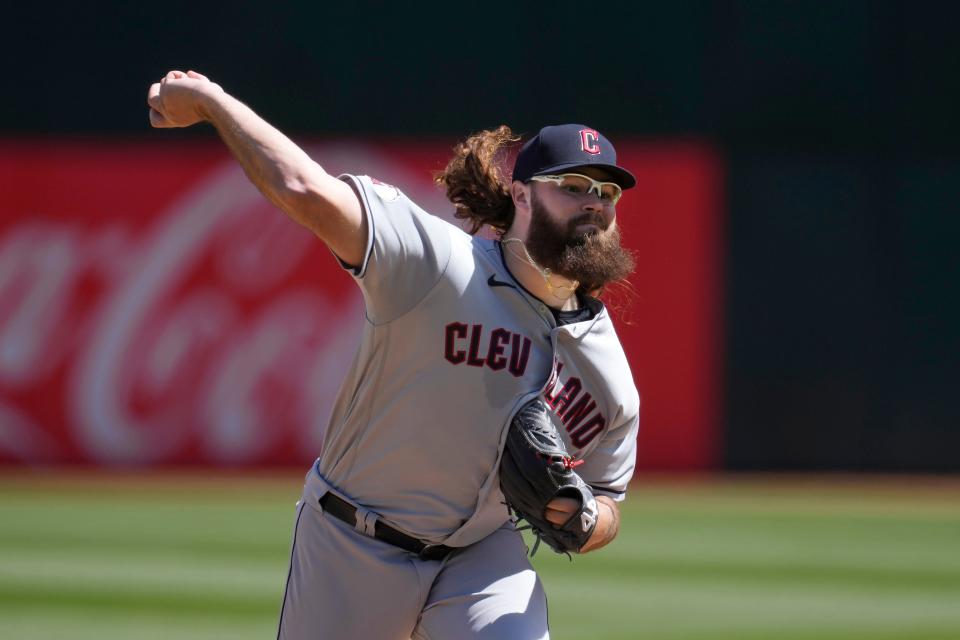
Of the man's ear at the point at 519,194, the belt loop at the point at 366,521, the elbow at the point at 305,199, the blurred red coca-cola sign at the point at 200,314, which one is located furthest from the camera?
the blurred red coca-cola sign at the point at 200,314

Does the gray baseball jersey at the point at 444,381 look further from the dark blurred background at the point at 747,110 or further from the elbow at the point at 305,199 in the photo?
the dark blurred background at the point at 747,110

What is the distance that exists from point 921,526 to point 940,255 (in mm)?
3683

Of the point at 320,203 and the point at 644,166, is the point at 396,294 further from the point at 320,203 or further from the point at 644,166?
the point at 644,166

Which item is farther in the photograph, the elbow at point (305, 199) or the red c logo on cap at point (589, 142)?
the red c logo on cap at point (589, 142)

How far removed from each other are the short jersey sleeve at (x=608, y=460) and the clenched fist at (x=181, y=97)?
1.55 meters

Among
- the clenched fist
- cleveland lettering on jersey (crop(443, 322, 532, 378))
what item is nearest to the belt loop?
cleveland lettering on jersey (crop(443, 322, 532, 378))

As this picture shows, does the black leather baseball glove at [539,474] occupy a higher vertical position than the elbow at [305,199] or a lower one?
lower

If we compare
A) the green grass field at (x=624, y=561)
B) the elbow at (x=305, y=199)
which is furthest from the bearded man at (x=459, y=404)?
the green grass field at (x=624, y=561)

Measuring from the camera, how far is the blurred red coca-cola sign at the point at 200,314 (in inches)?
536

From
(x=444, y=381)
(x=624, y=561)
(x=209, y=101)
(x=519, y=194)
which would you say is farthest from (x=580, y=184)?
(x=624, y=561)

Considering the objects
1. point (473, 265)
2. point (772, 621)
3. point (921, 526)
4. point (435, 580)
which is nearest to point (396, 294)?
point (473, 265)

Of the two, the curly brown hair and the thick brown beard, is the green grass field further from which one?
the thick brown beard

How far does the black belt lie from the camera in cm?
391

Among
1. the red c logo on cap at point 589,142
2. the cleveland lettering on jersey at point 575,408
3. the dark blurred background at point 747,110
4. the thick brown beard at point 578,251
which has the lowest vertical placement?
the cleveland lettering on jersey at point 575,408
